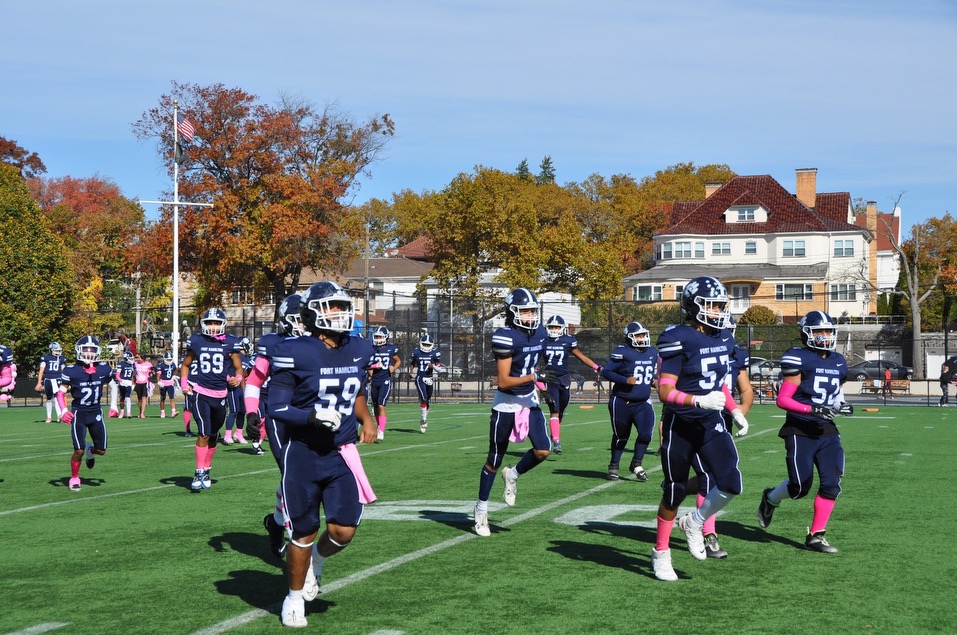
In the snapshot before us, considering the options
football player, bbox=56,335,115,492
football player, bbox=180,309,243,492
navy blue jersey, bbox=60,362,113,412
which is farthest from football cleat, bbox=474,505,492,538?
navy blue jersey, bbox=60,362,113,412

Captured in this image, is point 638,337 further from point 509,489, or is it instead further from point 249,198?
point 249,198

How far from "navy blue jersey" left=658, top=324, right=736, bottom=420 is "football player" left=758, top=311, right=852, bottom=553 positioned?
1.28 metres

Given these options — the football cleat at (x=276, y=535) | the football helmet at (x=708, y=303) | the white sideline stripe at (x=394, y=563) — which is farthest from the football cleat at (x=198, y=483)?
the football helmet at (x=708, y=303)

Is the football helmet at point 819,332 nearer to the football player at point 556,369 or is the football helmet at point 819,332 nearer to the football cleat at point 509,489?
the football cleat at point 509,489

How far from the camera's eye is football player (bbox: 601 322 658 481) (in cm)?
1316

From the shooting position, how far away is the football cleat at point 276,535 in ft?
25.3

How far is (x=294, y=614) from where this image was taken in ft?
19.1

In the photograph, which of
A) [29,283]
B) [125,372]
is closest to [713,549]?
[125,372]

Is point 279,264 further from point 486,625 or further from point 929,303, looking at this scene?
point 929,303

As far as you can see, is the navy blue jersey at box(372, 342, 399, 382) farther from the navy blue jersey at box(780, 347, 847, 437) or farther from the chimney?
the chimney

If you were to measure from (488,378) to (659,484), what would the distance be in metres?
27.2

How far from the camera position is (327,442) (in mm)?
5938

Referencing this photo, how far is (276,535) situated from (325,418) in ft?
7.87

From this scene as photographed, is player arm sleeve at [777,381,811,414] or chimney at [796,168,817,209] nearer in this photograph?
player arm sleeve at [777,381,811,414]
